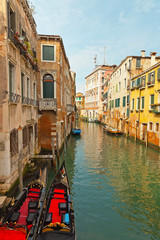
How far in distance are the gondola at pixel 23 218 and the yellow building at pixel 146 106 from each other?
40.2 feet

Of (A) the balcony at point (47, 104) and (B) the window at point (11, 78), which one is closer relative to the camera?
(B) the window at point (11, 78)

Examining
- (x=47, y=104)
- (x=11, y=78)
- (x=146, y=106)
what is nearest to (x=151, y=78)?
(x=146, y=106)

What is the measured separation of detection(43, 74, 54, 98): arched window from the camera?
12.3 metres

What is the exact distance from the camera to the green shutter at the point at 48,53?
40.1 ft

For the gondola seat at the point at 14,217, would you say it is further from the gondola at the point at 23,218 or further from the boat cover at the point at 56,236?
the boat cover at the point at 56,236

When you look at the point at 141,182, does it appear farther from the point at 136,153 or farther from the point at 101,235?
the point at 136,153

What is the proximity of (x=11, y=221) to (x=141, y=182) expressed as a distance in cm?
686

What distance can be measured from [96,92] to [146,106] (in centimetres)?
3557

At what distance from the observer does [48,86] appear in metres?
12.4

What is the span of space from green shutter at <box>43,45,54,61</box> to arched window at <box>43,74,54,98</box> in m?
1.23

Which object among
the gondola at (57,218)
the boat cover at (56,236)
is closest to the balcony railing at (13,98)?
the gondola at (57,218)

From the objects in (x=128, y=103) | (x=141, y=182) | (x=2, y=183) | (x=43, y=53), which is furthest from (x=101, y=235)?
(x=128, y=103)

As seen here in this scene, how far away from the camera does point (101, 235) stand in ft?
17.2

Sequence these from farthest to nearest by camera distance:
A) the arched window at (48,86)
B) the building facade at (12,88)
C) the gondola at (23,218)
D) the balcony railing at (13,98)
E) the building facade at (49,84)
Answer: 1. the arched window at (48,86)
2. the building facade at (49,84)
3. the balcony railing at (13,98)
4. the building facade at (12,88)
5. the gondola at (23,218)
